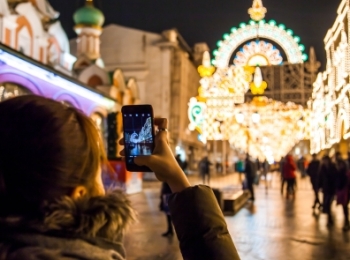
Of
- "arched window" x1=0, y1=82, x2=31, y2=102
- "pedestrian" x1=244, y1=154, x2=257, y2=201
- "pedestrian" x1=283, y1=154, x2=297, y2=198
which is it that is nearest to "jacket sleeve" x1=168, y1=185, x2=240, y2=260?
"arched window" x1=0, y1=82, x2=31, y2=102

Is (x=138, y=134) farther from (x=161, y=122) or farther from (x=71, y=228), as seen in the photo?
(x=71, y=228)

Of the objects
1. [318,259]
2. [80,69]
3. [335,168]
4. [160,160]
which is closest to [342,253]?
[318,259]

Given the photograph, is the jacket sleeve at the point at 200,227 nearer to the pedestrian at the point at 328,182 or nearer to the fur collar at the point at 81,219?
the fur collar at the point at 81,219

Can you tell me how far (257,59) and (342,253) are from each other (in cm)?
2028

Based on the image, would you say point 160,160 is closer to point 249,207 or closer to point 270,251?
point 270,251

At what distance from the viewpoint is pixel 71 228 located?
127 centimetres

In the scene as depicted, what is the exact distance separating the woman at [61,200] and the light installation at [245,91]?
2033cm

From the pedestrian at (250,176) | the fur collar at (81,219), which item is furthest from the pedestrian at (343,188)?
the fur collar at (81,219)

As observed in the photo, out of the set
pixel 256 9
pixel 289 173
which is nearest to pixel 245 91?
pixel 289 173

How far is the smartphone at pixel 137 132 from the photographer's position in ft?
6.25

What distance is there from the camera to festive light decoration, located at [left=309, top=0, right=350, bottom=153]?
47.8 ft

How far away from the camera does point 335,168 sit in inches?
452

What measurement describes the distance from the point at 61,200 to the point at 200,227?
0.40 meters

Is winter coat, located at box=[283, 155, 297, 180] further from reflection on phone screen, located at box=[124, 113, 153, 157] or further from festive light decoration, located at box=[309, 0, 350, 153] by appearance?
reflection on phone screen, located at box=[124, 113, 153, 157]
